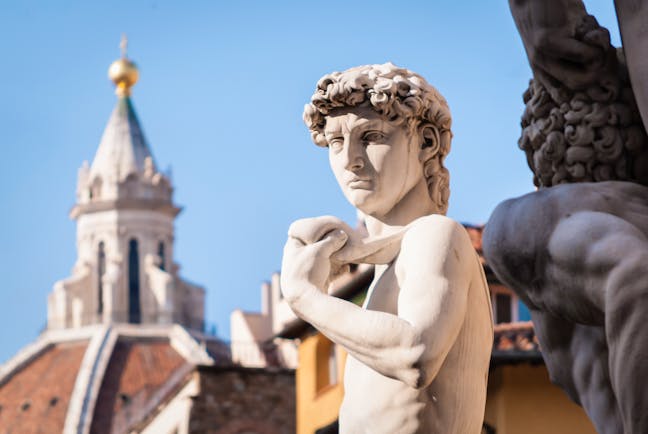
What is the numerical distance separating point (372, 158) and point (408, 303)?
442 millimetres

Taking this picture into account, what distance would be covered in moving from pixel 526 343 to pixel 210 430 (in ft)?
60.1

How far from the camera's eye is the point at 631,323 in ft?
13.5

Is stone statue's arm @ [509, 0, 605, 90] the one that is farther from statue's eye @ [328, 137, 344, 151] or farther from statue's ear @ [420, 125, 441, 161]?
statue's eye @ [328, 137, 344, 151]

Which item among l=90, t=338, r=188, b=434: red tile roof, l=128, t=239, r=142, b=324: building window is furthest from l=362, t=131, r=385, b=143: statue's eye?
l=128, t=239, r=142, b=324: building window

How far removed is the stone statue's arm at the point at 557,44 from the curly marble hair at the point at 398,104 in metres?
0.38

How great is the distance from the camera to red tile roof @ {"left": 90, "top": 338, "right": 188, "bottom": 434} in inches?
3819

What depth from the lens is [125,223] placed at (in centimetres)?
11062

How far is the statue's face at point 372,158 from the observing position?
412cm

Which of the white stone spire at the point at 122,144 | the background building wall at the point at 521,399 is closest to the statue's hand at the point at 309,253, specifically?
the background building wall at the point at 521,399

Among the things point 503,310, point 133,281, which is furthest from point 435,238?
point 133,281

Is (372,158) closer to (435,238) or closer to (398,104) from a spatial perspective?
(398,104)

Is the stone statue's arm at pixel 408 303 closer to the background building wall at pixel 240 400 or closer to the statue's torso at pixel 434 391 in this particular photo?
the statue's torso at pixel 434 391

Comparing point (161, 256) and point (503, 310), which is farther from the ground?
point (503, 310)

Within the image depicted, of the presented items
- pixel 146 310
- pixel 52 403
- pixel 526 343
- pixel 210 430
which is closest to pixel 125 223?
pixel 146 310
